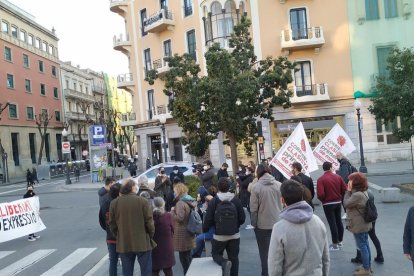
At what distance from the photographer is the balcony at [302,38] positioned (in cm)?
2973

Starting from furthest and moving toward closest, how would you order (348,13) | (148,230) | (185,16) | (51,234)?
(185,16) < (348,13) < (51,234) < (148,230)

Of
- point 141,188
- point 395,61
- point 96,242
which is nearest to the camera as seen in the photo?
point 141,188

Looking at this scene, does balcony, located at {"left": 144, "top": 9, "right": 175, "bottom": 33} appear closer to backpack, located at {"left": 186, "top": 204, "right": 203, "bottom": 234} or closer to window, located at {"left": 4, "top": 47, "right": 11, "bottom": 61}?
window, located at {"left": 4, "top": 47, "right": 11, "bottom": 61}

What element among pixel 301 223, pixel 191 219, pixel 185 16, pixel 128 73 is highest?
pixel 185 16

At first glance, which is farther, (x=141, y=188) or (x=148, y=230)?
(x=141, y=188)

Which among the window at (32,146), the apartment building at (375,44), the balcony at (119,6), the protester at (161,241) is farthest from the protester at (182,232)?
the window at (32,146)

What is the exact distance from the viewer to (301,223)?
377cm

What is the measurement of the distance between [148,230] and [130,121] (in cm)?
3559

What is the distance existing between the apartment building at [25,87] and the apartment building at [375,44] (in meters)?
38.6

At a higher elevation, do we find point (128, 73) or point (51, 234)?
point (128, 73)

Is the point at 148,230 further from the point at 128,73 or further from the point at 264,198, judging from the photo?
the point at 128,73

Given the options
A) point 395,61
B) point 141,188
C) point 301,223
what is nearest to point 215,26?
point 395,61

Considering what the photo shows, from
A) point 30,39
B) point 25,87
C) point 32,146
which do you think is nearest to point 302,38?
point 25,87

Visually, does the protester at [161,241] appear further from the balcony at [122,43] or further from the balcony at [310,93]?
the balcony at [122,43]
